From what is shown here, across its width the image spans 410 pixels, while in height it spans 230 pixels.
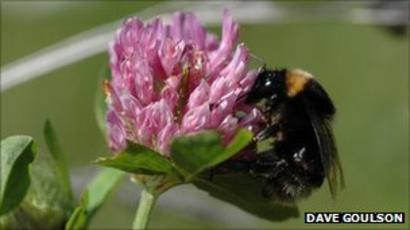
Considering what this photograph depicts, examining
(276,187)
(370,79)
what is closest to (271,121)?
(276,187)

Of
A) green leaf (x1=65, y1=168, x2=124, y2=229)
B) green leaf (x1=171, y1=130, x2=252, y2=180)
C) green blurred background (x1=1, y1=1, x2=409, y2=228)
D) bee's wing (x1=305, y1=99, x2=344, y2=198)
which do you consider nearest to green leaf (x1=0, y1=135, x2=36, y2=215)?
green leaf (x1=65, y1=168, x2=124, y2=229)

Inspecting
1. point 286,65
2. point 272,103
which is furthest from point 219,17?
point 286,65

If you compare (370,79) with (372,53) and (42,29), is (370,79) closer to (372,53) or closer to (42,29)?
(372,53)

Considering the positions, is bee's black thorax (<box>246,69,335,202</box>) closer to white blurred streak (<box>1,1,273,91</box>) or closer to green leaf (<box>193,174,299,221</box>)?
green leaf (<box>193,174,299,221</box>)

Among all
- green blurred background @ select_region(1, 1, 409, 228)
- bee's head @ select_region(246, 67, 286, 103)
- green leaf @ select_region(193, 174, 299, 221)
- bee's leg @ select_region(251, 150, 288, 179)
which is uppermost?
bee's head @ select_region(246, 67, 286, 103)

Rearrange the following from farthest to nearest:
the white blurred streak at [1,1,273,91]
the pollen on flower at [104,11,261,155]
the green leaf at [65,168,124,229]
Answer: the white blurred streak at [1,1,273,91]
the green leaf at [65,168,124,229]
the pollen on flower at [104,11,261,155]
